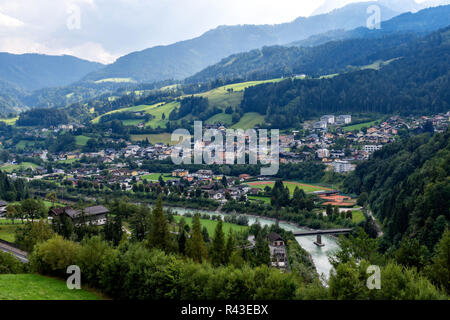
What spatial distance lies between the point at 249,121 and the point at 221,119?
25.1 ft

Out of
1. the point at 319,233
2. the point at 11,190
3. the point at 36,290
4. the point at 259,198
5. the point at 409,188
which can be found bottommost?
the point at 259,198

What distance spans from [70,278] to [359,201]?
32439 mm

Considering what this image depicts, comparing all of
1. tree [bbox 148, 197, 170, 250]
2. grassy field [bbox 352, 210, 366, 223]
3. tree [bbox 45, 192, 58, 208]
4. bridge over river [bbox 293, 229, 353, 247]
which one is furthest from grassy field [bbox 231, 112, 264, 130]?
tree [bbox 148, 197, 170, 250]

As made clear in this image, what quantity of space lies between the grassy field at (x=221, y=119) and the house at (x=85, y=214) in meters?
63.6

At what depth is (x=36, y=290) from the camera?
13.3m

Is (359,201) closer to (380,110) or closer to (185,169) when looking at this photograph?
(185,169)

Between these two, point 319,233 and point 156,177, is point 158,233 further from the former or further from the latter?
point 156,177

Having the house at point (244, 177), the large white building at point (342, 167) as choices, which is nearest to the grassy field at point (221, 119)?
the house at point (244, 177)

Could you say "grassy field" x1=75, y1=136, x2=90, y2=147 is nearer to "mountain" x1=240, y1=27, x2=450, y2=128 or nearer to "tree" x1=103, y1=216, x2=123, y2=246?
"mountain" x1=240, y1=27, x2=450, y2=128

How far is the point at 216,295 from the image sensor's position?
43.4 ft

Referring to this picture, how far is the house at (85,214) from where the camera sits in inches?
1167

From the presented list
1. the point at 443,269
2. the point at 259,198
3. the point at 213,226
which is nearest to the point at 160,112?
the point at 259,198

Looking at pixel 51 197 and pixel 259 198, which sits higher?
pixel 51 197
